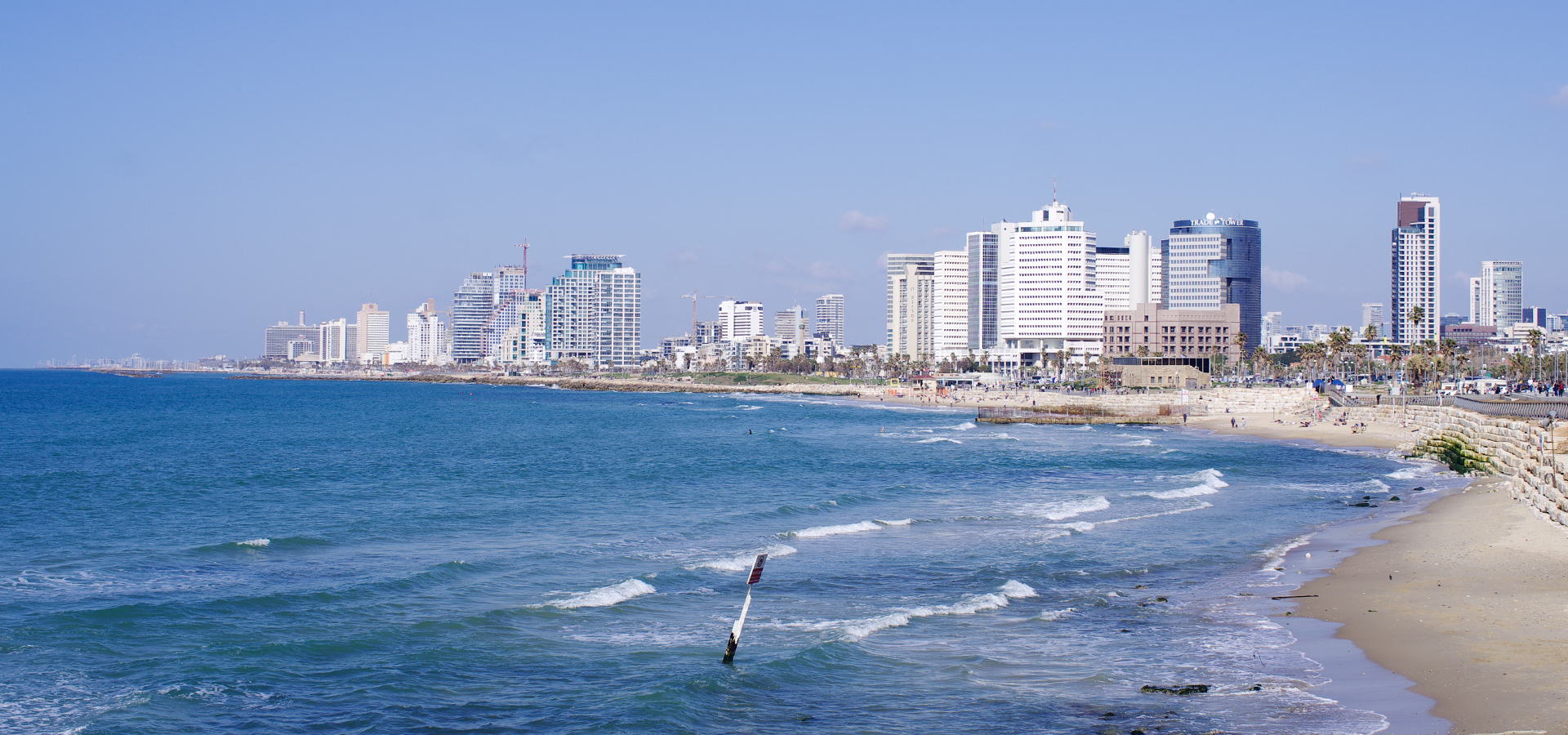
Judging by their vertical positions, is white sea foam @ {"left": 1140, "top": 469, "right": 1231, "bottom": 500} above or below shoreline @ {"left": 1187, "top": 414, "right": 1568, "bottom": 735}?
below

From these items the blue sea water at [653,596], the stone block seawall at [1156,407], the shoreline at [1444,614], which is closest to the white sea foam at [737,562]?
the blue sea water at [653,596]

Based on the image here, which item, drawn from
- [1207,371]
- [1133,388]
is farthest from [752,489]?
[1207,371]

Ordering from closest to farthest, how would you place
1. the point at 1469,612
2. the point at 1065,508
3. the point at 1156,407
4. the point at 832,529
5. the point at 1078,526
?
the point at 1469,612 < the point at 832,529 < the point at 1078,526 < the point at 1065,508 < the point at 1156,407

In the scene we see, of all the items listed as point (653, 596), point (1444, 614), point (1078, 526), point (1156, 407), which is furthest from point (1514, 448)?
point (1156, 407)

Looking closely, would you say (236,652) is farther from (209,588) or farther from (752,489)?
(752,489)

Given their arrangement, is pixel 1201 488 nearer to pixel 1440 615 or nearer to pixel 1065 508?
pixel 1065 508

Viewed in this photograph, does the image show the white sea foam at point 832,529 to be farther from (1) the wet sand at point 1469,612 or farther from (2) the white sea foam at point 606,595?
(1) the wet sand at point 1469,612

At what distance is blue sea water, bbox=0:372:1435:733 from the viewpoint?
15383mm

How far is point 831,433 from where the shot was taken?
81125 mm

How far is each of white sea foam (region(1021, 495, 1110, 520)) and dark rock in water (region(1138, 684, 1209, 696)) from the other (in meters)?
18.7

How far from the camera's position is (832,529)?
3244 centimetres

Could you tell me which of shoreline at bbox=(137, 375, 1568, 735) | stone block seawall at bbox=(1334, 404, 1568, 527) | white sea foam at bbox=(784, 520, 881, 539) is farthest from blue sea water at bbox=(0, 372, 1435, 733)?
stone block seawall at bbox=(1334, 404, 1568, 527)

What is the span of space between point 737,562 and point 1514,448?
32087mm

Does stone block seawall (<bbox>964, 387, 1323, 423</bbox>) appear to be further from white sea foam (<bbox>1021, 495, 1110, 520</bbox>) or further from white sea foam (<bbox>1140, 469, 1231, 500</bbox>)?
white sea foam (<bbox>1021, 495, 1110, 520</bbox>)
